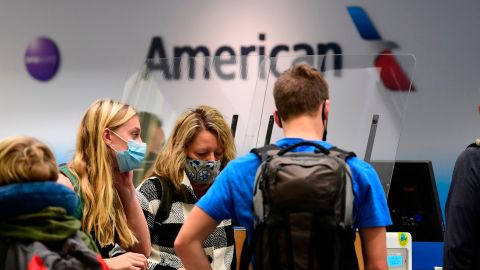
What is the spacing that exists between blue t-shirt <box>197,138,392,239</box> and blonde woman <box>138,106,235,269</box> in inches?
31.6

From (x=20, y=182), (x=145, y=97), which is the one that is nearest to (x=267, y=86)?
(x=145, y=97)

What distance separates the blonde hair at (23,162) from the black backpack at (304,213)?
0.61 m

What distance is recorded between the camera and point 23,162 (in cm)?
197

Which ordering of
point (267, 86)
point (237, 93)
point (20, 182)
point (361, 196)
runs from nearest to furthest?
point (20, 182) → point (361, 196) → point (267, 86) → point (237, 93)

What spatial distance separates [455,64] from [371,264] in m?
3.68

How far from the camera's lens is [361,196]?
2119 millimetres

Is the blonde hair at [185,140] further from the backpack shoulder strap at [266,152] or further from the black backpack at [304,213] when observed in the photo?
the black backpack at [304,213]

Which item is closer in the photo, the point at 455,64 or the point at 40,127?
the point at 455,64

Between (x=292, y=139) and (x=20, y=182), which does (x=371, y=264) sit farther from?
(x=20, y=182)

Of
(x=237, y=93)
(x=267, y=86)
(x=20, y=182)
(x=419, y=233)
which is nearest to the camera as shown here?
(x=20, y=182)

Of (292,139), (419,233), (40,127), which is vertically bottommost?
(419,233)

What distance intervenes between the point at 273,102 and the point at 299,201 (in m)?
2.04

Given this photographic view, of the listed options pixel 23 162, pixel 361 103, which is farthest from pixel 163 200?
pixel 361 103

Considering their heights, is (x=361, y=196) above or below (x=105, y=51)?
below
